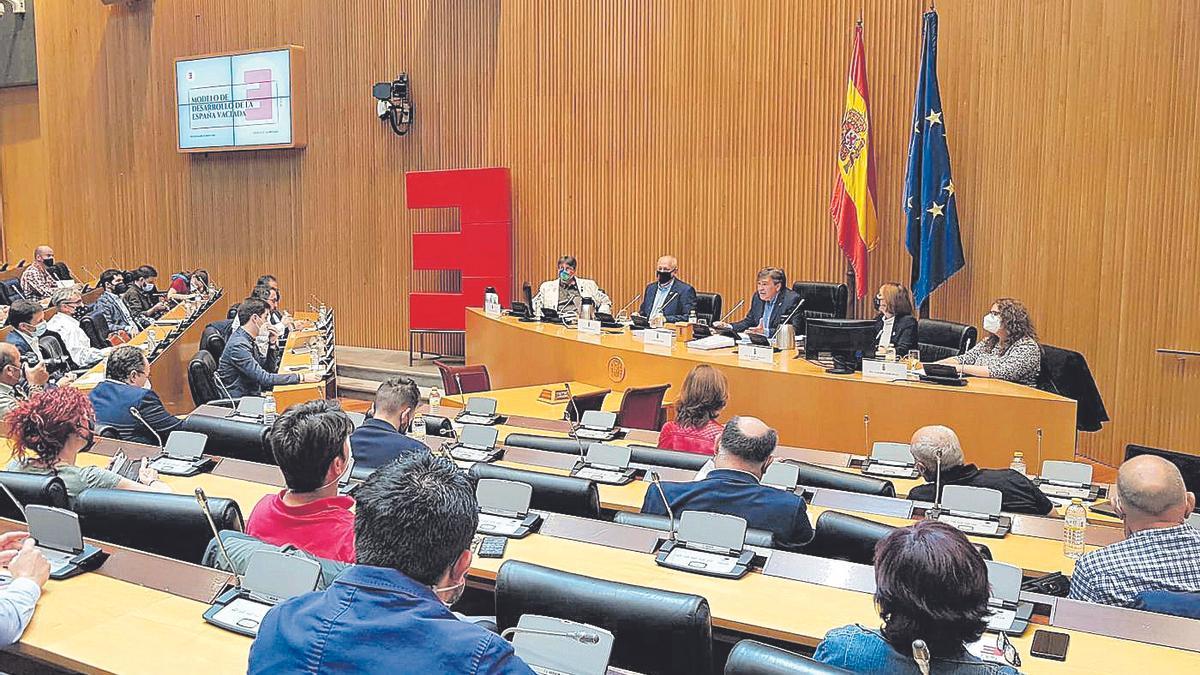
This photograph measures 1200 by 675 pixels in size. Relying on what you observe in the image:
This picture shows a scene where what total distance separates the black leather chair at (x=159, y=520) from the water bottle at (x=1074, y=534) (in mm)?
2518

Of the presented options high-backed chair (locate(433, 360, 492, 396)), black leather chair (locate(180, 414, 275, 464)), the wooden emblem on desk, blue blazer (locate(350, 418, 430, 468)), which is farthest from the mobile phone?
high-backed chair (locate(433, 360, 492, 396))

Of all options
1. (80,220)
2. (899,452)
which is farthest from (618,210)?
(80,220)

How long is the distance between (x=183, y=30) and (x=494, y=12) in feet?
16.8

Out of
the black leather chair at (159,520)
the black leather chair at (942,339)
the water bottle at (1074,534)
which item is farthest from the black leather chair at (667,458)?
the black leather chair at (942,339)

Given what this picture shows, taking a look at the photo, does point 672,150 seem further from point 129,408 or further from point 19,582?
point 19,582

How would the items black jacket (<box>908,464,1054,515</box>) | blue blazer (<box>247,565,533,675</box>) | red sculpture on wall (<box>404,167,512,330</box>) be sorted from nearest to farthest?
blue blazer (<box>247,565,533,675</box>)
black jacket (<box>908,464,1054,515</box>)
red sculpture on wall (<box>404,167,512,330</box>)

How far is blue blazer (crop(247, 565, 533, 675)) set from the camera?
1542 mm

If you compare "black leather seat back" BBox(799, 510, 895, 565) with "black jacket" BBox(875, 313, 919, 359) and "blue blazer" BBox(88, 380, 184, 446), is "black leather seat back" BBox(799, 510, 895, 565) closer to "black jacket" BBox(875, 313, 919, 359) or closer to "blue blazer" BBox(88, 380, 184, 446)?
"blue blazer" BBox(88, 380, 184, 446)

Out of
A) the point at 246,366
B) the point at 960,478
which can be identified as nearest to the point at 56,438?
the point at 960,478

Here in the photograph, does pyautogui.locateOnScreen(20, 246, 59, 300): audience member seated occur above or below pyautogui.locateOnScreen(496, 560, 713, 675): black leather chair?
above

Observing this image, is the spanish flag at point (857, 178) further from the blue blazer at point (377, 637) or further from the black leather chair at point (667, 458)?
the blue blazer at point (377, 637)

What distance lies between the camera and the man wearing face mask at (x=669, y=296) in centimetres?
880

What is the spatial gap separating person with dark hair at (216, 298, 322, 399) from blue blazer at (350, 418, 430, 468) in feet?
10.7

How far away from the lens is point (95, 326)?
31.1 feet
